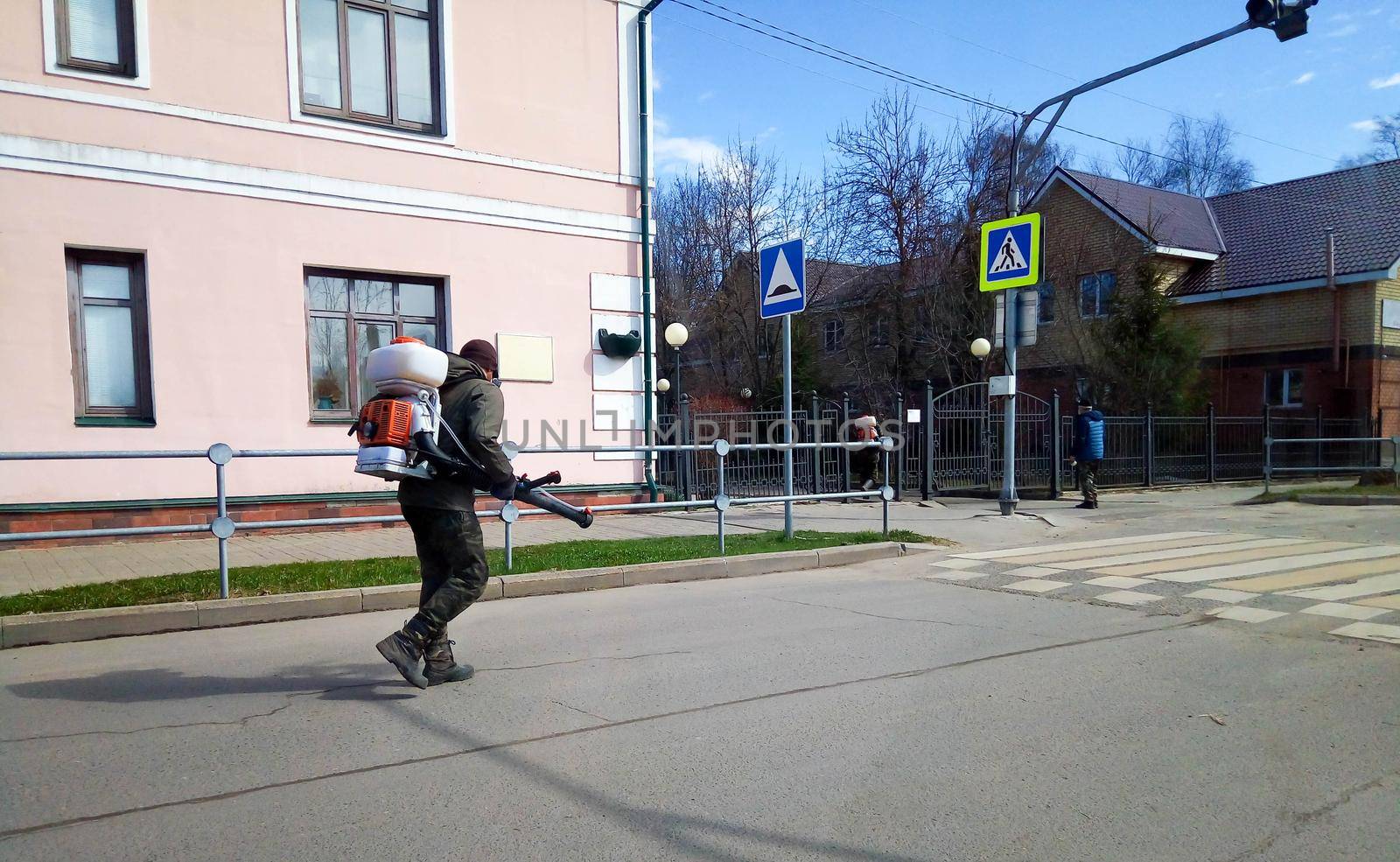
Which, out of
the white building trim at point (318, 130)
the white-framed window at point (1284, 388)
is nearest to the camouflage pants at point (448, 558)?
the white building trim at point (318, 130)

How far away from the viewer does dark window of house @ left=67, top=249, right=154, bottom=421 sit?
992 centimetres

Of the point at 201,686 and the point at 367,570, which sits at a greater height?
the point at 367,570

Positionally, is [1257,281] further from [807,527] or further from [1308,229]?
[807,527]

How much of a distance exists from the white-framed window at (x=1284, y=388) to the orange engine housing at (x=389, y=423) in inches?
1049

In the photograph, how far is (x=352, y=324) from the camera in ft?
37.7

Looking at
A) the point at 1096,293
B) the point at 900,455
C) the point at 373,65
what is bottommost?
the point at 900,455

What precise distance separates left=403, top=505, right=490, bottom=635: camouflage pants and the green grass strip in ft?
8.11

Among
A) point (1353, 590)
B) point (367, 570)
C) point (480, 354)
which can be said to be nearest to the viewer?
point (480, 354)

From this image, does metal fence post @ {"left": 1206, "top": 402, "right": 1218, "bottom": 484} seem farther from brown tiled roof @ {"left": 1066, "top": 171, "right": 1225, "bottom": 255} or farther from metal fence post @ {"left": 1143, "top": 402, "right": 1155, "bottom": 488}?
brown tiled roof @ {"left": 1066, "top": 171, "right": 1225, "bottom": 255}

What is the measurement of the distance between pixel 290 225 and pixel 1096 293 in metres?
21.9

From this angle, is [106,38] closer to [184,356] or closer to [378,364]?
[184,356]

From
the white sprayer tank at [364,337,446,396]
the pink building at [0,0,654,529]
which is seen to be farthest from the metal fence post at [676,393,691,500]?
the white sprayer tank at [364,337,446,396]

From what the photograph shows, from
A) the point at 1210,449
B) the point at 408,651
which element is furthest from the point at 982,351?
the point at 408,651

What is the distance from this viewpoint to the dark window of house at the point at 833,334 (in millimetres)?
33188
